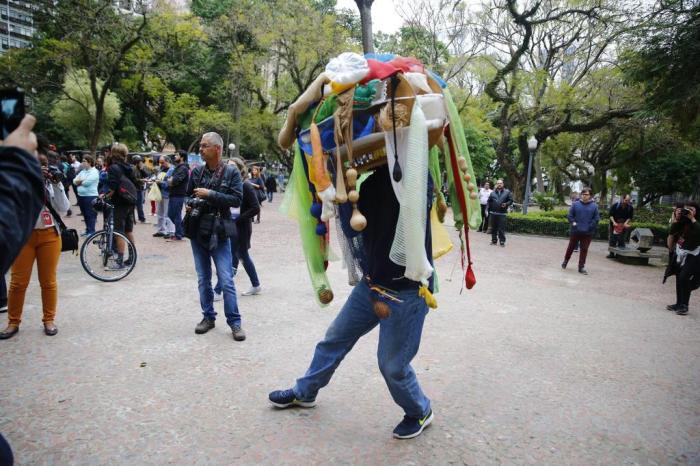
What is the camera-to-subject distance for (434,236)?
2.91 meters

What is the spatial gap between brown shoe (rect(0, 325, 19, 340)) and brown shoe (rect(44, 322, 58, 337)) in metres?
0.24

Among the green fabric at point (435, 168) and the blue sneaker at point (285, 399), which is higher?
the green fabric at point (435, 168)

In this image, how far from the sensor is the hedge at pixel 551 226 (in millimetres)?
16578

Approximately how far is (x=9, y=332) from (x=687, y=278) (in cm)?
845

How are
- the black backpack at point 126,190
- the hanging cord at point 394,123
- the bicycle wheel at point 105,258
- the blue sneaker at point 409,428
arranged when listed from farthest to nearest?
the black backpack at point 126,190 → the bicycle wheel at point 105,258 → the blue sneaker at point 409,428 → the hanging cord at point 394,123

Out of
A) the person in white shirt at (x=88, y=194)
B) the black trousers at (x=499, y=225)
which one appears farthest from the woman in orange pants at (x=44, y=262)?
the black trousers at (x=499, y=225)

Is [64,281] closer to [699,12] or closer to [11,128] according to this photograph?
[11,128]

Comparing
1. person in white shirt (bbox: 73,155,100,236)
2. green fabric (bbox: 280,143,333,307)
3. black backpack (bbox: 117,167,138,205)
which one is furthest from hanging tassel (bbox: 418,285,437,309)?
person in white shirt (bbox: 73,155,100,236)

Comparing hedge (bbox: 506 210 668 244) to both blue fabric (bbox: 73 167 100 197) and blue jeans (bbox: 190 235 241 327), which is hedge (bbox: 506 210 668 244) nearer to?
blue fabric (bbox: 73 167 100 197)

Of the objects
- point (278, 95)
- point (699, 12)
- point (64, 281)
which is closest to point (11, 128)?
point (64, 281)

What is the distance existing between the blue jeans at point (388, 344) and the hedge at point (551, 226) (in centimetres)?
1558

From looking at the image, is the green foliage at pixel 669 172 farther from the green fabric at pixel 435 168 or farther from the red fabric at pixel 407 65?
Answer: the red fabric at pixel 407 65

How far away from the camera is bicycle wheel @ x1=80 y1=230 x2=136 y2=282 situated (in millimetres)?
6887

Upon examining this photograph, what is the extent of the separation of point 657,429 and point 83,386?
4.12 m
